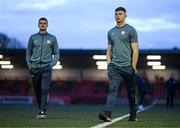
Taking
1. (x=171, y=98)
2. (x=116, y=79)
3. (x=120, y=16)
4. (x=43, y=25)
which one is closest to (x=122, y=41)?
(x=120, y=16)

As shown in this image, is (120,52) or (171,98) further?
(171,98)

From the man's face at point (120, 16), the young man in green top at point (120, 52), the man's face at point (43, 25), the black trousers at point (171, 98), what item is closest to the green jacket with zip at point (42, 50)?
the man's face at point (43, 25)

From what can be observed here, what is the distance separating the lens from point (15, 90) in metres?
42.6

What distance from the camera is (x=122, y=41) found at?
31.4 feet

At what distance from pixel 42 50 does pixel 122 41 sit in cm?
199

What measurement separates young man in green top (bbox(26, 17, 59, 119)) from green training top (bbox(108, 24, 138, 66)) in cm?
170

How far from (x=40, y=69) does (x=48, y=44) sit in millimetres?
504

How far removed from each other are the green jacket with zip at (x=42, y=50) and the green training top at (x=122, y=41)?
1.70 meters

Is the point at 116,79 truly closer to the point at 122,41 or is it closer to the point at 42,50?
the point at 122,41

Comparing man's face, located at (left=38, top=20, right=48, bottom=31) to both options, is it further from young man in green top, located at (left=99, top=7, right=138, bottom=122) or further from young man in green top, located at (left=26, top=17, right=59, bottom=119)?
young man in green top, located at (left=99, top=7, right=138, bottom=122)

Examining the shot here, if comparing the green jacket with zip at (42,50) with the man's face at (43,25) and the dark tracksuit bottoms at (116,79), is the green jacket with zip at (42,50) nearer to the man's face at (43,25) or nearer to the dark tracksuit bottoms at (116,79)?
the man's face at (43,25)

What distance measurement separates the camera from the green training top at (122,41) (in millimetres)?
9547

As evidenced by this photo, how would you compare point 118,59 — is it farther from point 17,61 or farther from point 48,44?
point 17,61

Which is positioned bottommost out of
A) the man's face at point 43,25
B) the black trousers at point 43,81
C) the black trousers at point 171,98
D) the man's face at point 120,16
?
the black trousers at point 171,98
